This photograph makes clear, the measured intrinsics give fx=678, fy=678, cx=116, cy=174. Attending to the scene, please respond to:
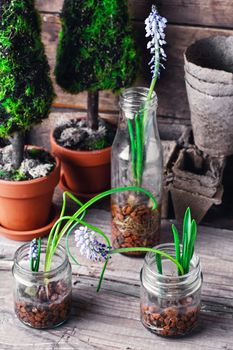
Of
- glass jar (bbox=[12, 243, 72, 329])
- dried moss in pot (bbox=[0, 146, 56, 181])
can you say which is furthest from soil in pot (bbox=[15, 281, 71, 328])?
dried moss in pot (bbox=[0, 146, 56, 181])

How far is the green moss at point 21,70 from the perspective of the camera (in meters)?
1.26

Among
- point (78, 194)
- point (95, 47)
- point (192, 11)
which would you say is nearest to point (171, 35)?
point (192, 11)

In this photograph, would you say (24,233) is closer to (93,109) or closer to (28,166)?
(28,166)

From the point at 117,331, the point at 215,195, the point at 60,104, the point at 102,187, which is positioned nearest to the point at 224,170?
the point at 215,195

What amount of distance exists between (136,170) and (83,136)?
0.86ft

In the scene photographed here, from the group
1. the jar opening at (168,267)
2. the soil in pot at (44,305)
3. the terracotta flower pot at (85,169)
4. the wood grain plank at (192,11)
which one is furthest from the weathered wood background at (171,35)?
the soil in pot at (44,305)

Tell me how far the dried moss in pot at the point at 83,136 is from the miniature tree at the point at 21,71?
194 mm

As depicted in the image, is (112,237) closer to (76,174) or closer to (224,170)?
(76,174)

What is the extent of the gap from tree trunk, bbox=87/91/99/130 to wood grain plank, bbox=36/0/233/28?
20 centimetres

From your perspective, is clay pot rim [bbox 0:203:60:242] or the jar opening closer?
the jar opening

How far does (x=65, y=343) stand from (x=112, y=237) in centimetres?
30

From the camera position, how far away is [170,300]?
45.6 inches

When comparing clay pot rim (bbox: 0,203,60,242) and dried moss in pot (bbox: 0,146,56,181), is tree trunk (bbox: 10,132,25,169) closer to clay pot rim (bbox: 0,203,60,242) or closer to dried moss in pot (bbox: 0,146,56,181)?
dried moss in pot (bbox: 0,146,56,181)

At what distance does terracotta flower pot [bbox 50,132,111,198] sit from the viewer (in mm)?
1503
